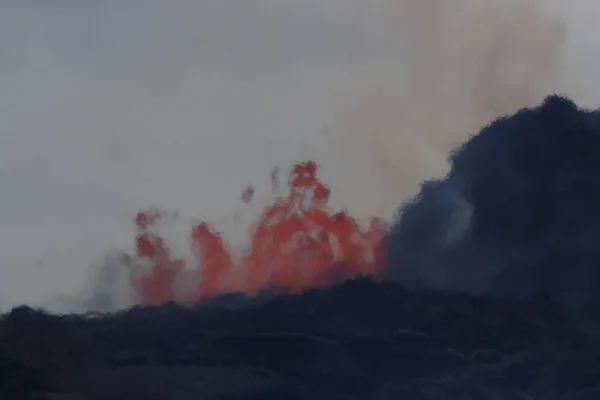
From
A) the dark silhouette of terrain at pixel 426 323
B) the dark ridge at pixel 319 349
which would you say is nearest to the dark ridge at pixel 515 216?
the dark silhouette of terrain at pixel 426 323

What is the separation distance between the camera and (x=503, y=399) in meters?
14.8

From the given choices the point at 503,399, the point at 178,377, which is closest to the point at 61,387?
the point at 178,377

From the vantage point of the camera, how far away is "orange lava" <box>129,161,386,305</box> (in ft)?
48.8

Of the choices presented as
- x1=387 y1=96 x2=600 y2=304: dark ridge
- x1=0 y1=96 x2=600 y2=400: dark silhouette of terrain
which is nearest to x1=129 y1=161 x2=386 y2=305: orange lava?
x1=0 y1=96 x2=600 y2=400: dark silhouette of terrain

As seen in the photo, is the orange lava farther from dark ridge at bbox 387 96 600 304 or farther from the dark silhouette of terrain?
dark ridge at bbox 387 96 600 304

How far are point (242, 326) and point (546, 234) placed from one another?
5.86 metres

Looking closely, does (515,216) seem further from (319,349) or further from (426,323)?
(319,349)

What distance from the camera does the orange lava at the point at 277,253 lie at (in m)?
14.9

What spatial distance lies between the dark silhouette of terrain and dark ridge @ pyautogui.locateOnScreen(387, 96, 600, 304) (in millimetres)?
25

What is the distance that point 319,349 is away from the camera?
14.9 metres

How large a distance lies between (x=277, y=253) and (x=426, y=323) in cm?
278

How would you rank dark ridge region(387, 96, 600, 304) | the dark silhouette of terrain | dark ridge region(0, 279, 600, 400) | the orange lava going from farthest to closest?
dark ridge region(387, 96, 600, 304) < the orange lava < the dark silhouette of terrain < dark ridge region(0, 279, 600, 400)

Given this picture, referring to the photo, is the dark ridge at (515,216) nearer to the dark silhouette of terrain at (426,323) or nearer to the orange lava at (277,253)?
the dark silhouette of terrain at (426,323)

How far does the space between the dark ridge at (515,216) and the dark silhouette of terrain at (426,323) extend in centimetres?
3
